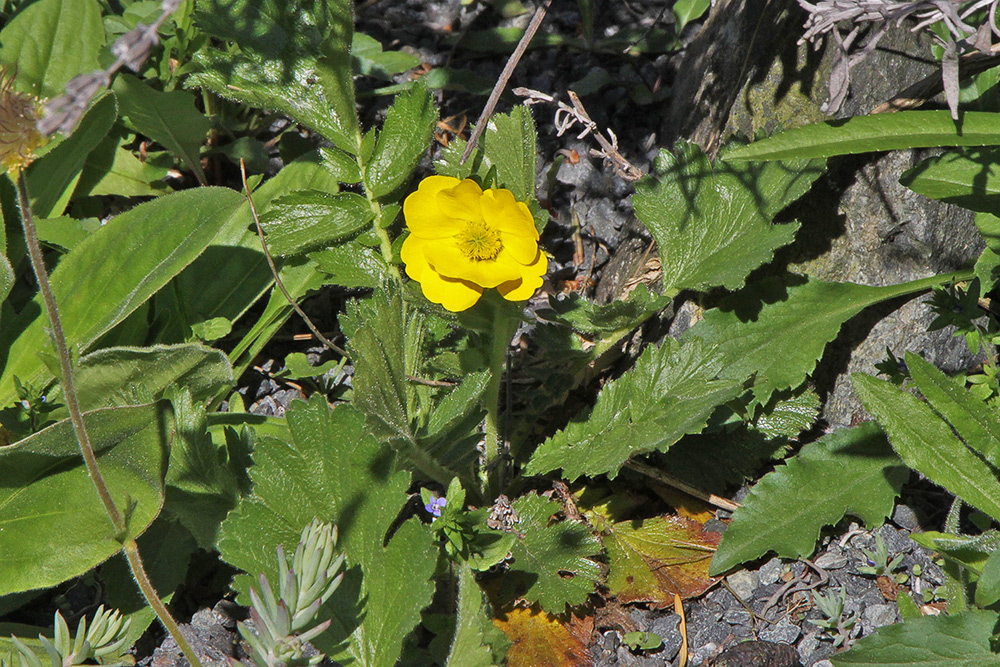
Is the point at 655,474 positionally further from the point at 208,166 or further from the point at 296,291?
the point at 208,166

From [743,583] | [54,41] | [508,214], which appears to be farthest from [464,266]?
[54,41]

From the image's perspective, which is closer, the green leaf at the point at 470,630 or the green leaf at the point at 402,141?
the green leaf at the point at 470,630

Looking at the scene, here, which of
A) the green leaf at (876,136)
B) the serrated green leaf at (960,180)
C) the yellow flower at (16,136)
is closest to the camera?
the yellow flower at (16,136)

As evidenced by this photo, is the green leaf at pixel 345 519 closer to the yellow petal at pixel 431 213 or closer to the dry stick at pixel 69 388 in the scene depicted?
the dry stick at pixel 69 388

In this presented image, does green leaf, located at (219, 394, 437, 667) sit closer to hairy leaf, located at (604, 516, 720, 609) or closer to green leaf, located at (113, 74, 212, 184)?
hairy leaf, located at (604, 516, 720, 609)

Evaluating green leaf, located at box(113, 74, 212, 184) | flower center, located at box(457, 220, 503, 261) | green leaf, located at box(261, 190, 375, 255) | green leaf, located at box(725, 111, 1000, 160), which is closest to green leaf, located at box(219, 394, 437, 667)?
flower center, located at box(457, 220, 503, 261)

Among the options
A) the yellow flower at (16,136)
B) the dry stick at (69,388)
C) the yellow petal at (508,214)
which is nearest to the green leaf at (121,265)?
the dry stick at (69,388)

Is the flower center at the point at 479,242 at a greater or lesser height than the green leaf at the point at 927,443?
greater
